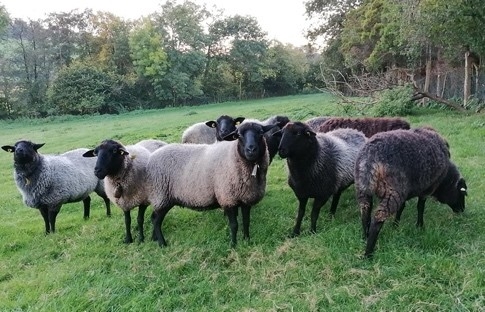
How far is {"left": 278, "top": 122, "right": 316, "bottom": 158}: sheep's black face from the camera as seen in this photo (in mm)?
5625

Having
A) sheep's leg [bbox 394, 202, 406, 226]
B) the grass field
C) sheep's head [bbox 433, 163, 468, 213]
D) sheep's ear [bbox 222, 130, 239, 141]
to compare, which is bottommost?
the grass field

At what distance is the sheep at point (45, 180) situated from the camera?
7094 mm

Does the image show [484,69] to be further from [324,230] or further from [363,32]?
[324,230]

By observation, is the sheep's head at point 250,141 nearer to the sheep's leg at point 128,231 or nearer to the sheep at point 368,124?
the sheep's leg at point 128,231

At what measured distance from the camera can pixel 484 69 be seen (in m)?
16.9

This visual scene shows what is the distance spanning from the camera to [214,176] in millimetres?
6016

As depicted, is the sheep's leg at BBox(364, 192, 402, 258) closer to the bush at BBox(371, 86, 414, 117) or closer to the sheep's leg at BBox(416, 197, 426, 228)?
the sheep's leg at BBox(416, 197, 426, 228)

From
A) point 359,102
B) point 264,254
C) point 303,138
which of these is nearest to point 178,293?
point 264,254

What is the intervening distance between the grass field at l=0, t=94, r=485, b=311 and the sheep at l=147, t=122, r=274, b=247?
49cm

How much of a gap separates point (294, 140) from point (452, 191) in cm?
243

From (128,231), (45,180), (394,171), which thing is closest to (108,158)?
(128,231)

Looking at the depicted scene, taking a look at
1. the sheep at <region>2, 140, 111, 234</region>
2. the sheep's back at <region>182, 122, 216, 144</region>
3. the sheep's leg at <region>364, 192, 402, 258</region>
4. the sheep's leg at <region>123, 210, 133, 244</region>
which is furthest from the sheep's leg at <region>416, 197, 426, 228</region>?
the sheep at <region>2, 140, 111, 234</region>

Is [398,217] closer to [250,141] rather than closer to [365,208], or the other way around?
[365,208]

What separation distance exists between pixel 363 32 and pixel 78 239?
22189mm
